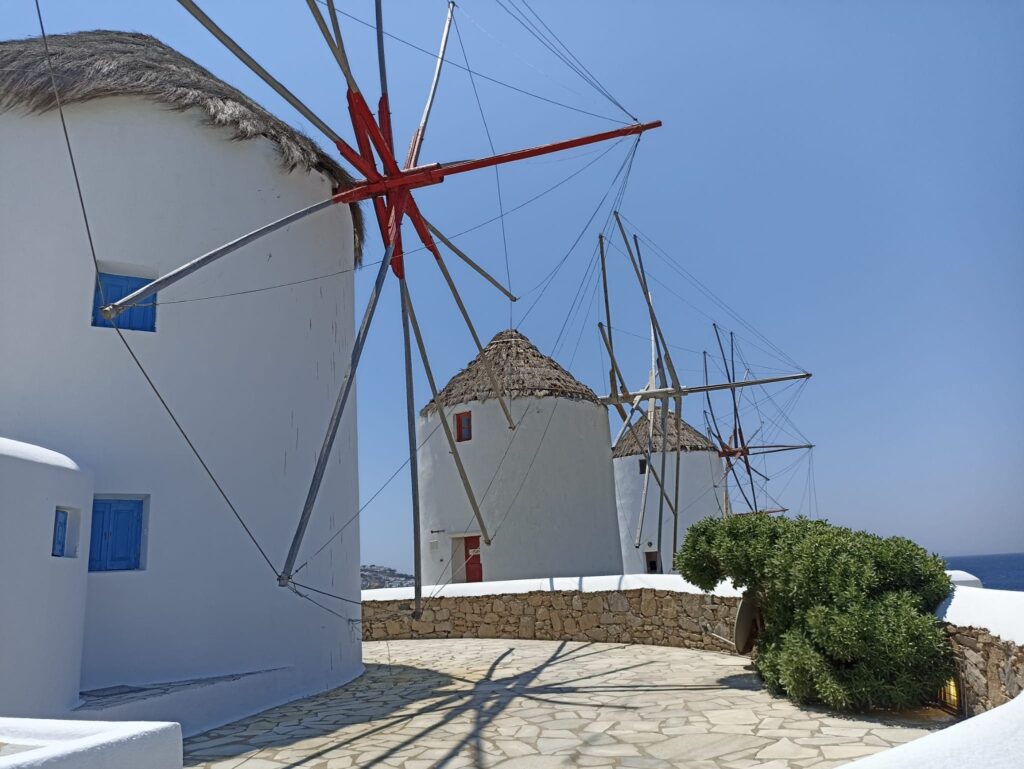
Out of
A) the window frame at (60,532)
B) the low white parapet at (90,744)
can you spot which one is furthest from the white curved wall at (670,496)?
the low white parapet at (90,744)

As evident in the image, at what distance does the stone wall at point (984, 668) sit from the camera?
435cm

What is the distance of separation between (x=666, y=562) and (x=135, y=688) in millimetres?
19816

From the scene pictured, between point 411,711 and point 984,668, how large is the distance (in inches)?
163

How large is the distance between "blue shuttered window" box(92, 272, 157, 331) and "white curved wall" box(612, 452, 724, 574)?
1760 centimetres

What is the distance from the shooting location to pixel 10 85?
708 cm

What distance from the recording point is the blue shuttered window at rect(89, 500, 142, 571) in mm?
6578

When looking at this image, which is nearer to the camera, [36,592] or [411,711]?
[36,592]

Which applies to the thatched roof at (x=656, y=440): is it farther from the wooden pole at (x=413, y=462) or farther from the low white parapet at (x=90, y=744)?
the low white parapet at (x=90, y=744)

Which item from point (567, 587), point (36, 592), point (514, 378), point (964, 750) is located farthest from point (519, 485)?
point (964, 750)

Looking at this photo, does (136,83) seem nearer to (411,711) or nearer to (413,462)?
(413,462)

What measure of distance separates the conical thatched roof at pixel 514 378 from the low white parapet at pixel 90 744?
12.6 meters

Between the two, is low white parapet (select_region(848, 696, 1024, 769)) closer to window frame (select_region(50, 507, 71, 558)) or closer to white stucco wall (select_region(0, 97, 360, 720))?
window frame (select_region(50, 507, 71, 558))

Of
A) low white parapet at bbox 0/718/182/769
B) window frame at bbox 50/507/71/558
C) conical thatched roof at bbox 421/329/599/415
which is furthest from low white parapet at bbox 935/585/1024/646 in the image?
conical thatched roof at bbox 421/329/599/415

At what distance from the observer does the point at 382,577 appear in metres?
18.0
